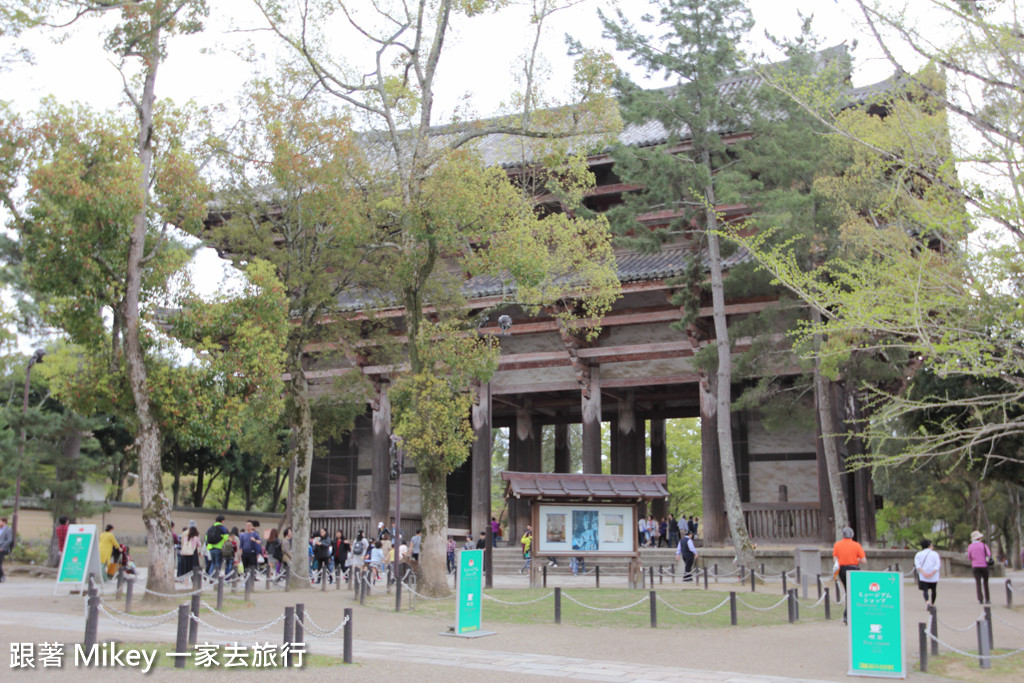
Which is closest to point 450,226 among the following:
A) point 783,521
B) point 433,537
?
point 433,537

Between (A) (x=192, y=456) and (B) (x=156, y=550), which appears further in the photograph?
(A) (x=192, y=456)

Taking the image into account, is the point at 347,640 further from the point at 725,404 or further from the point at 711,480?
the point at 711,480

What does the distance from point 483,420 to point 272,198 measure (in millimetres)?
9943

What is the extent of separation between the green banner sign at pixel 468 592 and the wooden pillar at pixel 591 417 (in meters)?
13.5

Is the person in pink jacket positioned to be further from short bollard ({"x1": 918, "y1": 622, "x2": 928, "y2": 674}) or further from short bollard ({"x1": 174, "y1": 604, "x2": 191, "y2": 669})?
short bollard ({"x1": 174, "y1": 604, "x2": 191, "y2": 669})

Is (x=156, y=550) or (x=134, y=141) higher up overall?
(x=134, y=141)

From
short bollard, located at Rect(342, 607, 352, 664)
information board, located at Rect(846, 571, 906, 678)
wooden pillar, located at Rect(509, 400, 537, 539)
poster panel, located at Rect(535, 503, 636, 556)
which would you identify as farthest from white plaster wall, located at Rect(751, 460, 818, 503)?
short bollard, located at Rect(342, 607, 352, 664)

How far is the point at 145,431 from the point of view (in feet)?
45.1

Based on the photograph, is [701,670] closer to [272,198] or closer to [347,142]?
[347,142]

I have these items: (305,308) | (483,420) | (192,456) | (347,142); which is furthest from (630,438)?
(192,456)

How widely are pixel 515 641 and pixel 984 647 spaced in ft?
18.4

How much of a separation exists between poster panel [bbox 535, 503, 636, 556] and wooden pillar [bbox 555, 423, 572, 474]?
42.1ft

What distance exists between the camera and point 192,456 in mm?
35375

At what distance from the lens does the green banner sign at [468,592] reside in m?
11.5
